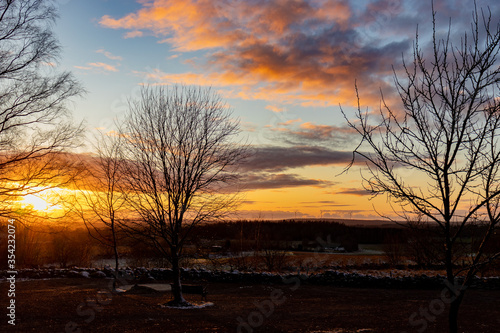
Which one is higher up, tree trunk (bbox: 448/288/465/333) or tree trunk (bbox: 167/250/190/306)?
tree trunk (bbox: 448/288/465/333)

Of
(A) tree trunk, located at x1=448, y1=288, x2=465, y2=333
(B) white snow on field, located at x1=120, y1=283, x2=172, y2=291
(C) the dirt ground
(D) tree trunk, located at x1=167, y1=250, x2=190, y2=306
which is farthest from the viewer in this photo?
(B) white snow on field, located at x1=120, y1=283, x2=172, y2=291

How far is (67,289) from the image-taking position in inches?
695

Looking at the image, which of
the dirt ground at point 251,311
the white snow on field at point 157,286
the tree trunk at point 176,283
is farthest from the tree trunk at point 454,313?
the white snow on field at point 157,286

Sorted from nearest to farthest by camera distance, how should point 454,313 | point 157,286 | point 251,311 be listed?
point 454,313 < point 251,311 < point 157,286

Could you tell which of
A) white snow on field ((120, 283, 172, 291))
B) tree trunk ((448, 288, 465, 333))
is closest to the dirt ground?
white snow on field ((120, 283, 172, 291))

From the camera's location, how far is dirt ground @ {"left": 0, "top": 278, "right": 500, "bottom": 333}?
10.9m

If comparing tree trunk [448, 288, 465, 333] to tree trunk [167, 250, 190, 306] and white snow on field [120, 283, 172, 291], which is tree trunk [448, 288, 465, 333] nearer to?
tree trunk [167, 250, 190, 306]

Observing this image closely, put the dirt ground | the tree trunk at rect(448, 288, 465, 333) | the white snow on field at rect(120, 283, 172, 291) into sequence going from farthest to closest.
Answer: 1. the white snow on field at rect(120, 283, 172, 291)
2. the dirt ground
3. the tree trunk at rect(448, 288, 465, 333)

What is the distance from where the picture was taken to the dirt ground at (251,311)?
10.9 meters

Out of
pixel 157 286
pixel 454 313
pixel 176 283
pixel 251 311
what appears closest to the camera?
pixel 454 313

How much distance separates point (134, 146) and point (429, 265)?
70.9ft

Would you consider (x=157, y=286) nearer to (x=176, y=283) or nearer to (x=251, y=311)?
(x=176, y=283)

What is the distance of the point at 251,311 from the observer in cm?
1347

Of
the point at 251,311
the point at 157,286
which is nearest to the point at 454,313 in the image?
the point at 251,311
